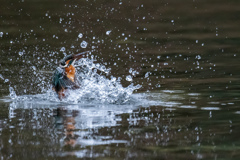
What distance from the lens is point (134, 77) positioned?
11.4m

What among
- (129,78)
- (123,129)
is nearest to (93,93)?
(129,78)

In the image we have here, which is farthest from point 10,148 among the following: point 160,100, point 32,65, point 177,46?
point 177,46

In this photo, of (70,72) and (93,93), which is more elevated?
(70,72)

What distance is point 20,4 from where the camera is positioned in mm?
21453

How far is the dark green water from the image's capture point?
6945 mm

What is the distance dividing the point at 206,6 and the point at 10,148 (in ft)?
Result: 50.7

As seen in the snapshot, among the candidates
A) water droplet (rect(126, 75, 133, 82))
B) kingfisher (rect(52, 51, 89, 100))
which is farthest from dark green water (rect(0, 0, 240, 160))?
kingfisher (rect(52, 51, 89, 100))

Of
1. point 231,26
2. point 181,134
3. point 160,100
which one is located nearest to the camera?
point 181,134

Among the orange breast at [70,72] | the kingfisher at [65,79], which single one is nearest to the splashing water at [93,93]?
the kingfisher at [65,79]

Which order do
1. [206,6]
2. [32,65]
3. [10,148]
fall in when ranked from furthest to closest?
1. [206,6]
2. [32,65]
3. [10,148]

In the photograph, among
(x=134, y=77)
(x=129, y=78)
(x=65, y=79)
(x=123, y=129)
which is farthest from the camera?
(x=134, y=77)

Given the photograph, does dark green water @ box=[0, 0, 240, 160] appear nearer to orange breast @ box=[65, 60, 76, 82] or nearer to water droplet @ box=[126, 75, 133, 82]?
water droplet @ box=[126, 75, 133, 82]

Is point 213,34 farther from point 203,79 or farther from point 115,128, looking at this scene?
point 115,128

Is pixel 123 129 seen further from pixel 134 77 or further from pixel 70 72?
pixel 134 77
